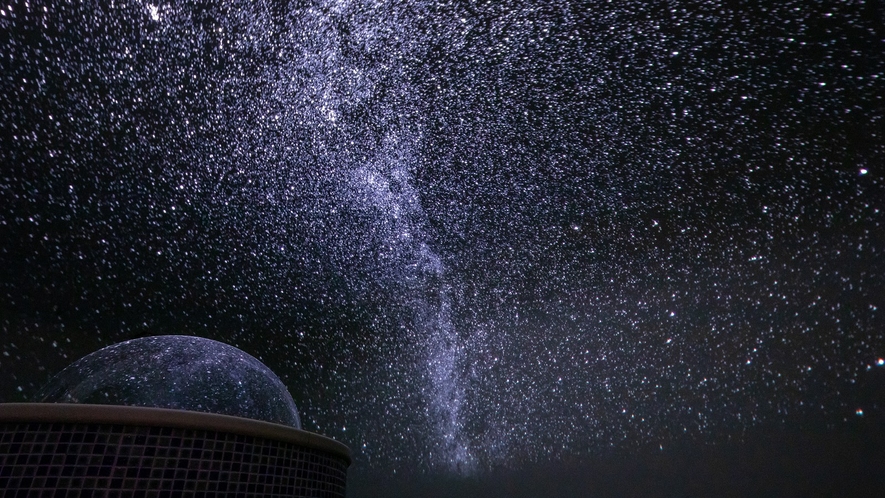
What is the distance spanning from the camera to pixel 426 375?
4078 millimetres

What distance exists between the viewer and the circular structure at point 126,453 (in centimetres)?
116

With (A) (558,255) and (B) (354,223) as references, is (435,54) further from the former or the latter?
(A) (558,255)

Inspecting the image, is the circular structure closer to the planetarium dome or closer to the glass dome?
the planetarium dome

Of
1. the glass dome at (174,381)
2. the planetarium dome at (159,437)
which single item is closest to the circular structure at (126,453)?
the planetarium dome at (159,437)

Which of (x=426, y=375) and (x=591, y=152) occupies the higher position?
(x=591, y=152)

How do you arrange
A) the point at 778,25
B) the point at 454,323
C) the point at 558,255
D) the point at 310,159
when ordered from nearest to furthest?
the point at 778,25 → the point at 310,159 → the point at 558,255 → the point at 454,323

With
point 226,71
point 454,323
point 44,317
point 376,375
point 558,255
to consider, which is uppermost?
point 226,71

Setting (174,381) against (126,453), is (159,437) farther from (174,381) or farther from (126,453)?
(174,381)

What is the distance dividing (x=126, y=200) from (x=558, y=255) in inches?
94.3

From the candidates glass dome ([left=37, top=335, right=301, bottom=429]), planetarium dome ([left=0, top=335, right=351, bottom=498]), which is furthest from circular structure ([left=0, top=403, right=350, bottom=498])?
glass dome ([left=37, top=335, right=301, bottom=429])

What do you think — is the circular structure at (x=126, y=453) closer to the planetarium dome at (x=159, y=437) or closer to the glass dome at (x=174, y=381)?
the planetarium dome at (x=159, y=437)

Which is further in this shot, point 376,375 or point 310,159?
point 376,375

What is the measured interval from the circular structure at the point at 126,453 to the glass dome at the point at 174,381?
260 millimetres

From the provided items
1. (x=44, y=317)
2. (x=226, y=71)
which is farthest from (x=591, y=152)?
(x=44, y=317)
